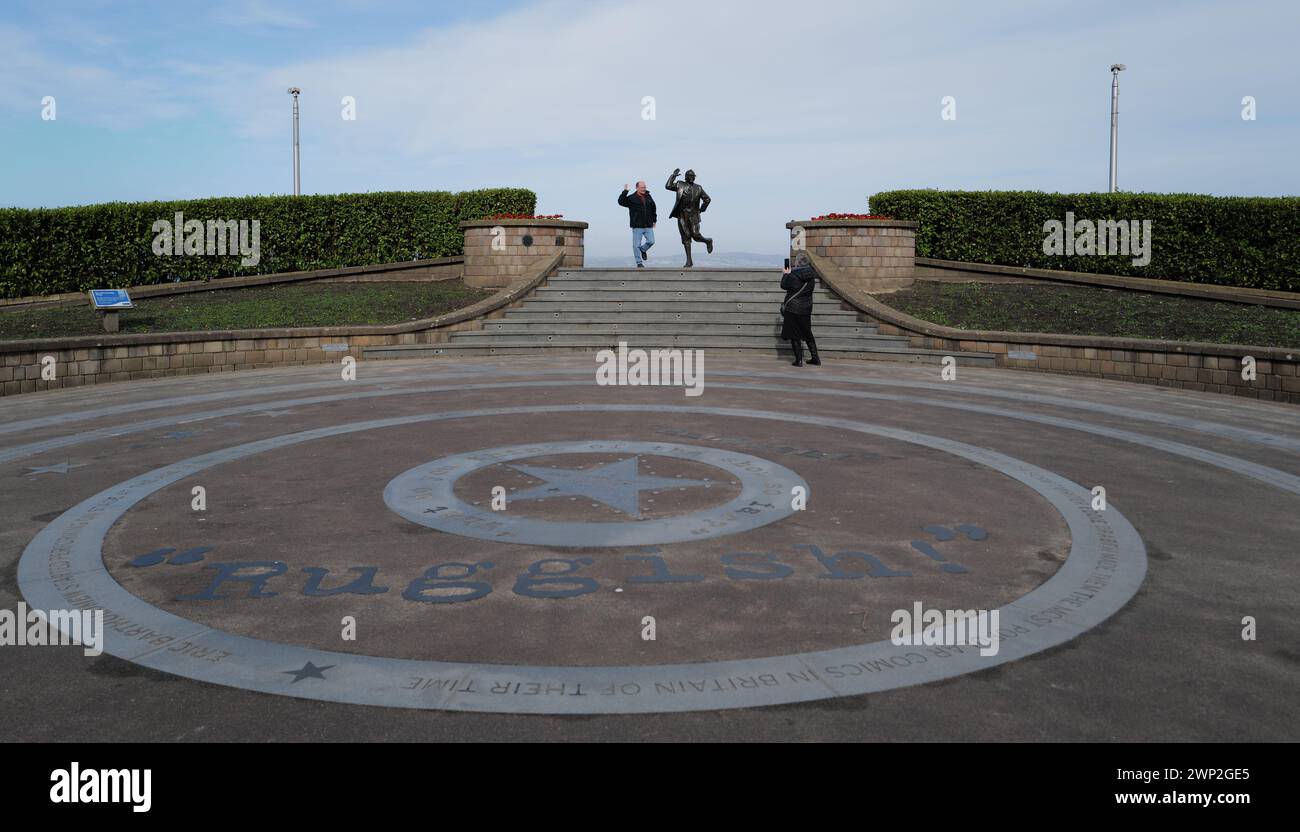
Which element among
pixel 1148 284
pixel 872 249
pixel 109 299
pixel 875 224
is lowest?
pixel 109 299

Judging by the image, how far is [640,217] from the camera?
2341 centimetres

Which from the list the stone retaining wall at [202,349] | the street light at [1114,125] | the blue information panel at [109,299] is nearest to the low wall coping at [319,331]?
the stone retaining wall at [202,349]

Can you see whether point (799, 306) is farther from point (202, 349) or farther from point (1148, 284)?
point (202, 349)

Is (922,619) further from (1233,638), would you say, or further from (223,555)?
(223,555)

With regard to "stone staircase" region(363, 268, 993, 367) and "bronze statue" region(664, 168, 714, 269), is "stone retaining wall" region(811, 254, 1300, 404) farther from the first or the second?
"bronze statue" region(664, 168, 714, 269)

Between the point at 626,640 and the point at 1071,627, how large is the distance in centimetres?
221

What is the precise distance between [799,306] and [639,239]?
8.27m

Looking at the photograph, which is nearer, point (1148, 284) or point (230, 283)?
point (1148, 284)

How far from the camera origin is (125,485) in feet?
25.2


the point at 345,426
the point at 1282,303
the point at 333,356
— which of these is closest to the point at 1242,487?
the point at 345,426

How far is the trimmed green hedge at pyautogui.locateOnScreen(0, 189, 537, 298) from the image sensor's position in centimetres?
2181

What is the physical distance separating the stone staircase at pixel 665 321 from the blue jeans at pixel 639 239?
1.33 meters

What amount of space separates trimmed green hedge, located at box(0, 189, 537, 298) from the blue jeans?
4318mm

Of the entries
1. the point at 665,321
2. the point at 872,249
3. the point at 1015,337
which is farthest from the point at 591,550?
the point at 872,249
